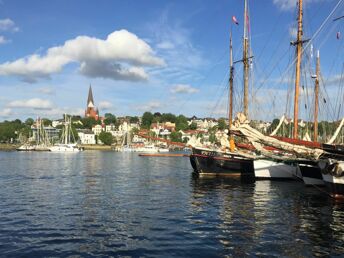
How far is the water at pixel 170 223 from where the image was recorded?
19375 millimetres

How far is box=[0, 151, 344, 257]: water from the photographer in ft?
63.6

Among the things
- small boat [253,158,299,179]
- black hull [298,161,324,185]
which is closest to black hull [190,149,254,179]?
small boat [253,158,299,179]

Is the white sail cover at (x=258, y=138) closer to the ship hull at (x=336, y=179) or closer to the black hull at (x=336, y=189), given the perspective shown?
the ship hull at (x=336, y=179)

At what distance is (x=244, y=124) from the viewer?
33.5 m

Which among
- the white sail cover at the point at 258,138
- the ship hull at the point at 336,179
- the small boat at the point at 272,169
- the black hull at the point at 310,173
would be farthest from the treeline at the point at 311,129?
the ship hull at the point at 336,179

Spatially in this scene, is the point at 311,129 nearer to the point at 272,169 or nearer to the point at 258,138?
the point at 272,169

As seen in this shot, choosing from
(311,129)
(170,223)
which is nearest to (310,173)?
(170,223)

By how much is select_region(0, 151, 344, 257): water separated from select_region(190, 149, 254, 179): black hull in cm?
1360

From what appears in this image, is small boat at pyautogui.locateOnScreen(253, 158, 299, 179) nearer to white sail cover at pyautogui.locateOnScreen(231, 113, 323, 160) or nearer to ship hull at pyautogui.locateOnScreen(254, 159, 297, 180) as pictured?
ship hull at pyautogui.locateOnScreen(254, 159, 297, 180)

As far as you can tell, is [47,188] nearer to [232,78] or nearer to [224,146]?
[224,146]

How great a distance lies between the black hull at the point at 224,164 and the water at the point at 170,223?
44.6ft

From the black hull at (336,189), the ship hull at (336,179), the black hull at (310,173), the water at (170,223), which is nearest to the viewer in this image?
the water at (170,223)

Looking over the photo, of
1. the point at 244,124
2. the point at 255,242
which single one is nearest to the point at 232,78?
the point at 244,124

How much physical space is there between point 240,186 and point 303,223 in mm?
20185
